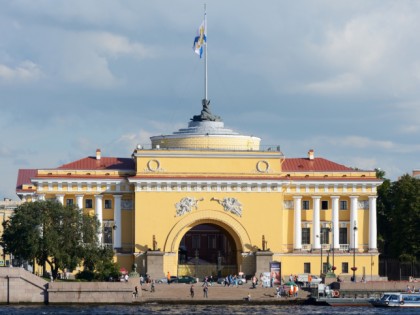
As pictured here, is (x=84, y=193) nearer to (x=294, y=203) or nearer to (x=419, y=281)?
(x=294, y=203)

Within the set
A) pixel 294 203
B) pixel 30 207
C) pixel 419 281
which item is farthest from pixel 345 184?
pixel 30 207

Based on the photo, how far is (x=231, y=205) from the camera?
3841 inches

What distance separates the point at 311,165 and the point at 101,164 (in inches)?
658

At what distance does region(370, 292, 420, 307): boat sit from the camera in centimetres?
8375

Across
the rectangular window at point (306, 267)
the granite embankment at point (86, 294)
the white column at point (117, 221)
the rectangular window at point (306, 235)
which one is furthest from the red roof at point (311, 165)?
the granite embankment at point (86, 294)

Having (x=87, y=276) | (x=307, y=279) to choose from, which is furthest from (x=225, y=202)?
(x=87, y=276)

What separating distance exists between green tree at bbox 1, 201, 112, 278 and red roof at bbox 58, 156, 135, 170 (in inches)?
420

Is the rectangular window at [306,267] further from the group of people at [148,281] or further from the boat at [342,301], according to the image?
the boat at [342,301]

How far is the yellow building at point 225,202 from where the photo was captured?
9719 centimetres

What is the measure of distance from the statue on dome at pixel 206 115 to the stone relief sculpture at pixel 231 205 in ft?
26.5

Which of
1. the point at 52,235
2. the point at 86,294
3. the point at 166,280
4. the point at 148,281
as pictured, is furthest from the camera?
the point at 166,280

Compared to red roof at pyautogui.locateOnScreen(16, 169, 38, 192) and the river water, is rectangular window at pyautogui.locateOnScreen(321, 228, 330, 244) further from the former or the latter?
red roof at pyautogui.locateOnScreen(16, 169, 38, 192)

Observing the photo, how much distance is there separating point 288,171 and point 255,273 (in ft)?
30.5

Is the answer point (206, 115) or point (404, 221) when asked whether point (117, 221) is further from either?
point (404, 221)
